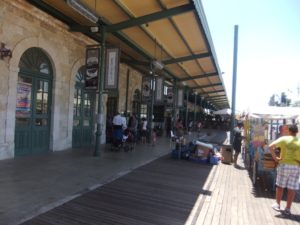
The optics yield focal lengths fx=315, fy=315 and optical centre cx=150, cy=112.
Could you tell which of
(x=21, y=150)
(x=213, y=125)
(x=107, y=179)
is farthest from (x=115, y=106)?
(x=213, y=125)

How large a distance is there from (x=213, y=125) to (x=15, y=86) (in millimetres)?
35496

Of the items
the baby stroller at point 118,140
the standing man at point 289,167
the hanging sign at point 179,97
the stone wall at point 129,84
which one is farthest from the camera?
the hanging sign at point 179,97

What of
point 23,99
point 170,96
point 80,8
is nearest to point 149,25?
point 80,8

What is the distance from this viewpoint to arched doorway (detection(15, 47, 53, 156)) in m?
8.66

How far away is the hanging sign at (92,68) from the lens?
9555 millimetres

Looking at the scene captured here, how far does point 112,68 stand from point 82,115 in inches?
125

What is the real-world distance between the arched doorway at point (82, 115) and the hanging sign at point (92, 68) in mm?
1850

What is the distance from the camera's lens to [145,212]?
4.89 meters

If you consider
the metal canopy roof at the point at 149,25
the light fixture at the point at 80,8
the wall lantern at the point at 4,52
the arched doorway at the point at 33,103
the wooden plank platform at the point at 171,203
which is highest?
the metal canopy roof at the point at 149,25

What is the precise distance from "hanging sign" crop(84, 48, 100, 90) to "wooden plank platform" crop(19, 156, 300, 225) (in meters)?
3.10

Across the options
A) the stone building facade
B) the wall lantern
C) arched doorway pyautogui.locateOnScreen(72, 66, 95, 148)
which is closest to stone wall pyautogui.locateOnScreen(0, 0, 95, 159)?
the stone building facade

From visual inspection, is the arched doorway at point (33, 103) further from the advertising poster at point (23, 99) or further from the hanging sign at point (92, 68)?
the hanging sign at point (92, 68)

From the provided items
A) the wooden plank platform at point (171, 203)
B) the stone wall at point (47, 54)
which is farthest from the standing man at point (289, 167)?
the stone wall at point (47, 54)

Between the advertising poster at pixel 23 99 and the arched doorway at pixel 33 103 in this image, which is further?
the arched doorway at pixel 33 103
